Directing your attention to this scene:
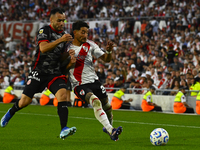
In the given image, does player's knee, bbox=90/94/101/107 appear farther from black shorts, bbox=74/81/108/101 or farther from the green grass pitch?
the green grass pitch

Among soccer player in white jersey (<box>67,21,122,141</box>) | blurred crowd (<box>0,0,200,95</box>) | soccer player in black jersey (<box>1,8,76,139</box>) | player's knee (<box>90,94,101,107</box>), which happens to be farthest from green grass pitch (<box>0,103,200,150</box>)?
blurred crowd (<box>0,0,200,95</box>)

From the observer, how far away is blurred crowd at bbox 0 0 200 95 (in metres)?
17.8

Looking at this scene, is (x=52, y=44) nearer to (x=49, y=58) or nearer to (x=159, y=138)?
(x=49, y=58)

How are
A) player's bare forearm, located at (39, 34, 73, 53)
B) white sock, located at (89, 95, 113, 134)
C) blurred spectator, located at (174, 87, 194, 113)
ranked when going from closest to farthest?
player's bare forearm, located at (39, 34, 73, 53)
white sock, located at (89, 95, 113, 134)
blurred spectator, located at (174, 87, 194, 113)

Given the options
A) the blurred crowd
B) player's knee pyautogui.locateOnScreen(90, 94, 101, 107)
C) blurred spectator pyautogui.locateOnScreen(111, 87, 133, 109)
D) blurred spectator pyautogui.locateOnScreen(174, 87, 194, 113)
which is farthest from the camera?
the blurred crowd

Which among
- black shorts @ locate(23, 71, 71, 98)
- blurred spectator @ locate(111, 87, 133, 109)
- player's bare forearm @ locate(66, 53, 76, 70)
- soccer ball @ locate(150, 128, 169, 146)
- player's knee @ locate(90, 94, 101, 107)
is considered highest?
player's bare forearm @ locate(66, 53, 76, 70)

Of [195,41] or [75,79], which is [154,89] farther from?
[75,79]

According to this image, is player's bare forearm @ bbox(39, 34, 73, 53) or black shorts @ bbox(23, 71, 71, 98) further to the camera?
black shorts @ bbox(23, 71, 71, 98)

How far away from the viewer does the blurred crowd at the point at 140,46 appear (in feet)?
58.3

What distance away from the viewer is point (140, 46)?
21.1 m

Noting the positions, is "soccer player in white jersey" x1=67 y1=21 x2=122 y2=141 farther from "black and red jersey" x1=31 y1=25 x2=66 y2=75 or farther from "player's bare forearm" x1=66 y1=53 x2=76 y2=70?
"black and red jersey" x1=31 y1=25 x2=66 y2=75

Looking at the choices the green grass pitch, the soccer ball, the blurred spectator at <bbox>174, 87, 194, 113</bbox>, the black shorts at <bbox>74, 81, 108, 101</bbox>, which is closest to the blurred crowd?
the blurred spectator at <bbox>174, 87, 194, 113</bbox>

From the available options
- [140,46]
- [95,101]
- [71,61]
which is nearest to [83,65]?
[71,61]

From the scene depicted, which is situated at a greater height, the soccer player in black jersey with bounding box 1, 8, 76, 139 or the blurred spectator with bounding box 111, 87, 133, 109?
the soccer player in black jersey with bounding box 1, 8, 76, 139
